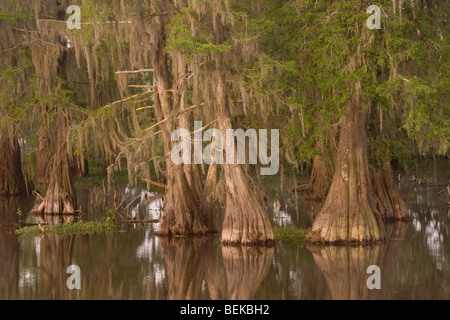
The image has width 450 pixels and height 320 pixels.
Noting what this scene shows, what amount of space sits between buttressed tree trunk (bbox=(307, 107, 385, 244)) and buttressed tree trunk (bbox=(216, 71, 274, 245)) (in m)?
1.26

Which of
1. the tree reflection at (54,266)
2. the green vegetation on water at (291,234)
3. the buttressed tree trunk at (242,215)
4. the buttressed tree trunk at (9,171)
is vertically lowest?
the tree reflection at (54,266)

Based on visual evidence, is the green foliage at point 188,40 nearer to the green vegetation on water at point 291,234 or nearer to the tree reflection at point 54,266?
the green vegetation on water at point 291,234

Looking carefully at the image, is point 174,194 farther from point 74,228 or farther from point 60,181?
point 60,181

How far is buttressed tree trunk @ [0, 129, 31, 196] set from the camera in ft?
110

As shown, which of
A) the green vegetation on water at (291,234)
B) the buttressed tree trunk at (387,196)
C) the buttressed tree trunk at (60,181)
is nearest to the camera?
Result: the green vegetation on water at (291,234)

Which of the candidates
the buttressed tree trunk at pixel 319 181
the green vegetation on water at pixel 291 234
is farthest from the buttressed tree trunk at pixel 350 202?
the buttressed tree trunk at pixel 319 181

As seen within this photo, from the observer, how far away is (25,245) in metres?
19.4

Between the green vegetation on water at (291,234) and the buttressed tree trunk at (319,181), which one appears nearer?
the green vegetation on water at (291,234)

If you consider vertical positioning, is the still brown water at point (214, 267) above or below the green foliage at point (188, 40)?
below

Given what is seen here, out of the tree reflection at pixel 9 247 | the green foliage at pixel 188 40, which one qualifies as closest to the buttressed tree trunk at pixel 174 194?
the green foliage at pixel 188 40

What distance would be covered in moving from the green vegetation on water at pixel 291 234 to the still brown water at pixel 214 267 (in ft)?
2.17

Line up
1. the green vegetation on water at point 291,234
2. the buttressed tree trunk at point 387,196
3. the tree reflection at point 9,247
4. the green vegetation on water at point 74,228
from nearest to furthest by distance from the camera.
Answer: the tree reflection at point 9,247
the green vegetation on water at point 291,234
the green vegetation on water at point 74,228
the buttressed tree trunk at point 387,196

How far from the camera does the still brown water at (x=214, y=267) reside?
13586 mm
